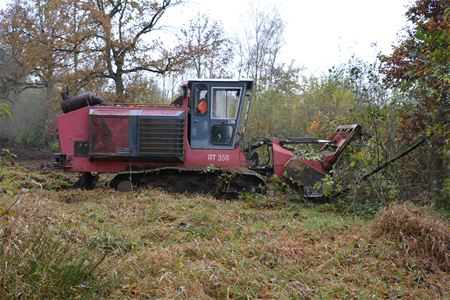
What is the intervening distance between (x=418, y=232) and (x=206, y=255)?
2368 mm

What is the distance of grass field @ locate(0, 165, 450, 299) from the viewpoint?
3631 mm

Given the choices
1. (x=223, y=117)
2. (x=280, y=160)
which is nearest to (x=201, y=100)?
(x=223, y=117)

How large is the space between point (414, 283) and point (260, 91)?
48.9 ft

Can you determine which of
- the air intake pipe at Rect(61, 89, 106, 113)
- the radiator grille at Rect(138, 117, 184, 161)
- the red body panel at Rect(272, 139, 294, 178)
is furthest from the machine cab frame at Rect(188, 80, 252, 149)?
the air intake pipe at Rect(61, 89, 106, 113)

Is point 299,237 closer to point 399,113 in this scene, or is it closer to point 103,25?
point 399,113

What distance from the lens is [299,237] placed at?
5766mm

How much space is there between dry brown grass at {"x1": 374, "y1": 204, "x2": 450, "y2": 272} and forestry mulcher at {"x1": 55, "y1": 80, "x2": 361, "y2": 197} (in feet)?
12.0

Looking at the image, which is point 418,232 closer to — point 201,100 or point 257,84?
point 201,100

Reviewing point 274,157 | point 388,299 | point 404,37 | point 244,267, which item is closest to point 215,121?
point 274,157

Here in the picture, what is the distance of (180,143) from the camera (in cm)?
932

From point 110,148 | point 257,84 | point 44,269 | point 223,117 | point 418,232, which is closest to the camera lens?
point 44,269

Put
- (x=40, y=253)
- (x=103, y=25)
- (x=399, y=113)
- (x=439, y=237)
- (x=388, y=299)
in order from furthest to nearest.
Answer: (x=103, y=25)
(x=399, y=113)
(x=439, y=237)
(x=388, y=299)
(x=40, y=253)

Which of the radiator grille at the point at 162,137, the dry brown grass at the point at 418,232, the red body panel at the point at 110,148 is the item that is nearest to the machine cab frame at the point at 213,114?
the red body panel at the point at 110,148

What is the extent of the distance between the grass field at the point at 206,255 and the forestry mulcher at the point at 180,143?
2.14 meters
